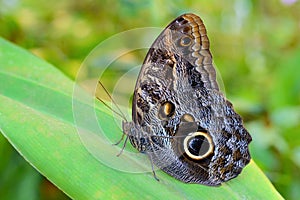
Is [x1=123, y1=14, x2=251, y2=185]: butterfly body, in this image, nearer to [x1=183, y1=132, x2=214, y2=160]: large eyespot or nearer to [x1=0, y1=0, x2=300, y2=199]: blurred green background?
[x1=183, y1=132, x2=214, y2=160]: large eyespot

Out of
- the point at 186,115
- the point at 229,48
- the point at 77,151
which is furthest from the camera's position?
the point at 229,48

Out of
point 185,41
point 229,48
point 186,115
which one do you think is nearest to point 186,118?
point 186,115

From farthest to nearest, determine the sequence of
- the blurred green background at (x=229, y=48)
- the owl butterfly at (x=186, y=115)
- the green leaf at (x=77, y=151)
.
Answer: the blurred green background at (x=229, y=48)
the owl butterfly at (x=186, y=115)
the green leaf at (x=77, y=151)

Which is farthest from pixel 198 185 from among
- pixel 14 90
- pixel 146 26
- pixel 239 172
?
pixel 146 26

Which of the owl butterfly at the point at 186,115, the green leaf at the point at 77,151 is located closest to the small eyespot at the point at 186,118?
the owl butterfly at the point at 186,115

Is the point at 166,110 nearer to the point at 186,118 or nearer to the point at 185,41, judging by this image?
the point at 186,118

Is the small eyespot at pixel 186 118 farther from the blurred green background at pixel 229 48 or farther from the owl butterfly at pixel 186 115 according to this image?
the blurred green background at pixel 229 48

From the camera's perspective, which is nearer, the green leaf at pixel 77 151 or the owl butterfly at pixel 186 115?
the green leaf at pixel 77 151

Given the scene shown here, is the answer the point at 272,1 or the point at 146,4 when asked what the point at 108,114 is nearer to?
the point at 146,4
